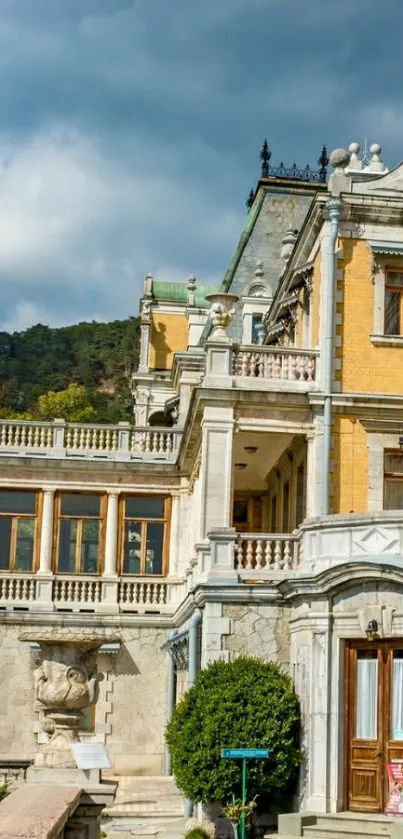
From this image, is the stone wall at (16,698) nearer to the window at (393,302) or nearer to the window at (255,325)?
the window at (255,325)

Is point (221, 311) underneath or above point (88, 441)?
above

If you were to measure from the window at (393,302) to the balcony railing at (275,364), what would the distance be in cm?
161

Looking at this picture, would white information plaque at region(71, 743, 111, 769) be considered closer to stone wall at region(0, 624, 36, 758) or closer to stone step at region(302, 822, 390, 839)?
stone step at region(302, 822, 390, 839)

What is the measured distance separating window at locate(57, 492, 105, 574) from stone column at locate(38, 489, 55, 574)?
0.24 m

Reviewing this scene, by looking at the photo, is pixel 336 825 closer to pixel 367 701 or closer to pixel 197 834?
pixel 367 701

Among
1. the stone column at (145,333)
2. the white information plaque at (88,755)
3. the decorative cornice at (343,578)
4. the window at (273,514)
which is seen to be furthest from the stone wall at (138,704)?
the stone column at (145,333)

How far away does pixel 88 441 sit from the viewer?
29.9m

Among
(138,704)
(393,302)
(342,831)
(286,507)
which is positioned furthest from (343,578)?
(138,704)

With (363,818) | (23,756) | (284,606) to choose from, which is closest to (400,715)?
(363,818)

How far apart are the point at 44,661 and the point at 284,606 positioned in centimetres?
531

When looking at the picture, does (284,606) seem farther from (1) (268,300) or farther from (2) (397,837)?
(1) (268,300)

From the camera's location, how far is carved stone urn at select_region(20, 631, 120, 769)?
14.5 meters

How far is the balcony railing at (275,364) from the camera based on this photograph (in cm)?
2305

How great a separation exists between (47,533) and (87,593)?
66.5 inches
